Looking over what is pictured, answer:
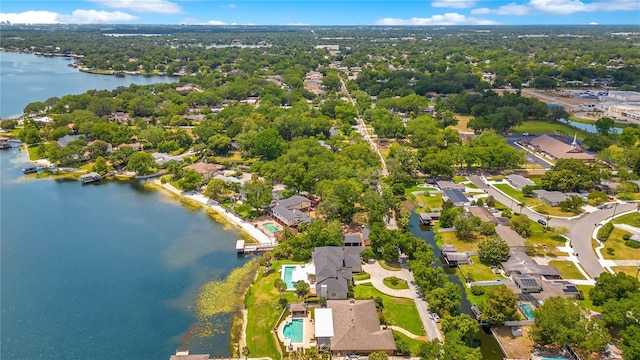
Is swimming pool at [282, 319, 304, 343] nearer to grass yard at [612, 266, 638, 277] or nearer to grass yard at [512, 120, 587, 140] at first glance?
grass yard at [612, 266, 638, 277]

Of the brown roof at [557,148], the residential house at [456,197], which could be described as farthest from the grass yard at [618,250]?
the brown roof at [557,148]

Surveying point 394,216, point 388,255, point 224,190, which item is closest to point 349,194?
point 394,216

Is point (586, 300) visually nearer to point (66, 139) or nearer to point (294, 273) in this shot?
point (294, 273)

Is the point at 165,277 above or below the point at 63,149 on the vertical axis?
below

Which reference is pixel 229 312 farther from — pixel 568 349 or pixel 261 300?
pixel 568 349

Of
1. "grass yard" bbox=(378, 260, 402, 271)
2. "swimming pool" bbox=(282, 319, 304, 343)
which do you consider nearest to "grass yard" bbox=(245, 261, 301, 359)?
"swimming pool" bbox=(282, 319, 304, 343)

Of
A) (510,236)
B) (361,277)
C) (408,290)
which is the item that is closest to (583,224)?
(510,236)

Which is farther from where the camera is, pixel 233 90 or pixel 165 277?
pixel 233 90
